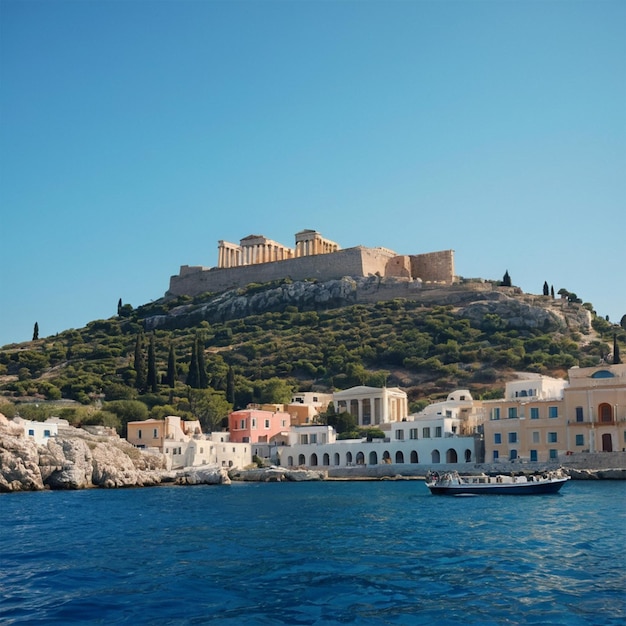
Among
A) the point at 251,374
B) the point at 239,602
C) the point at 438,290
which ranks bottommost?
the point at 239,602

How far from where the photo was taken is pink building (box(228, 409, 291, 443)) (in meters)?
59.1

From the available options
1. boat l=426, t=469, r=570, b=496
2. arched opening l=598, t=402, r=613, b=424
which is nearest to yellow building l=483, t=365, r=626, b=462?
arched opening l=598, t=402, r=613, b=424

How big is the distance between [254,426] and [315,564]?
43295 mm

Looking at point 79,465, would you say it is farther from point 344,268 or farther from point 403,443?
point 344,268

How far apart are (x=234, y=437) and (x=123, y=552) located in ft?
135

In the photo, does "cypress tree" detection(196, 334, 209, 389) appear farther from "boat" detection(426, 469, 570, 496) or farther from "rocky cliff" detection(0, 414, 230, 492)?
"boat" detection(426, 469, 570, 496)

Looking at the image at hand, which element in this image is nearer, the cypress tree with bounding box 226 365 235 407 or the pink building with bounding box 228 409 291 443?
the pink building with bounding box 228 409 291 443

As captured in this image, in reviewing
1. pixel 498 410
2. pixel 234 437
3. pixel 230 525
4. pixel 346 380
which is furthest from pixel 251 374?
pixel 230 525

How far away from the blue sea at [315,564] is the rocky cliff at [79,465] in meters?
8.26

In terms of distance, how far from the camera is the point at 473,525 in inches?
917

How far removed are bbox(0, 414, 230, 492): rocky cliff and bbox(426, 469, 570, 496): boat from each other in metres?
15.0

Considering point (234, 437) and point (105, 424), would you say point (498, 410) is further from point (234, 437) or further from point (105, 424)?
point (105, 424)

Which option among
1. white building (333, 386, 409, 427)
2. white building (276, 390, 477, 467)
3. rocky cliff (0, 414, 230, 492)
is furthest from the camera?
white building (333, 386, 409, 427)

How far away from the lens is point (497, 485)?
1412 inches
